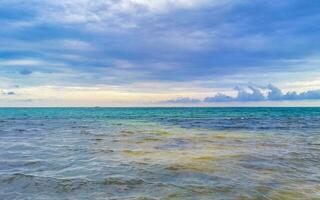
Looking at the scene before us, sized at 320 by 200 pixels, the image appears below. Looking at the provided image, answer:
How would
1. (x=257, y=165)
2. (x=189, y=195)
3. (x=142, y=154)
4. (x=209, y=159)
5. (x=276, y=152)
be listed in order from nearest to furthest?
(x=189, y=195), (x=257, y=165), (x=209, y=159), (x=142, y=154), (x=276, y=152)

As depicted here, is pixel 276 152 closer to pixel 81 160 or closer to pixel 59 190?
pixel 81 160

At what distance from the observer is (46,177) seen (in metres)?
10.6

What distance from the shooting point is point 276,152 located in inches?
655

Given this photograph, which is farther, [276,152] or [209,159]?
[276,152]

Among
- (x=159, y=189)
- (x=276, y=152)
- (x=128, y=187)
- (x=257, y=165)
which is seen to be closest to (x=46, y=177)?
(x=128, y=187)

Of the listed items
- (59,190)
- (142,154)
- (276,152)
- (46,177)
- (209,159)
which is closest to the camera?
(59,190)

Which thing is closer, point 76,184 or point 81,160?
point 76,184

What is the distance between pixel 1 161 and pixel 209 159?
8.81m

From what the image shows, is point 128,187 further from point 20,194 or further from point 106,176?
point 20,194

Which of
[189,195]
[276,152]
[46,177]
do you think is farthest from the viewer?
[276,152]

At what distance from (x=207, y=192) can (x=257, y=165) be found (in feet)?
15.9

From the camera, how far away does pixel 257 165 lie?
42.0ft

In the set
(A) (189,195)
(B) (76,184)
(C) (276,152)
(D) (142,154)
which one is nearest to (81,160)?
(D) (142,154)

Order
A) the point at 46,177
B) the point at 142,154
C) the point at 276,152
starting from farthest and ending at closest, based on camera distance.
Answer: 1. the point at 276,152
2. the point at 142,154
3. the point at 46,177
